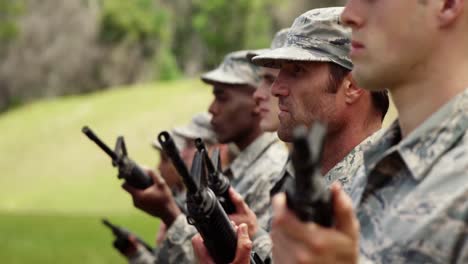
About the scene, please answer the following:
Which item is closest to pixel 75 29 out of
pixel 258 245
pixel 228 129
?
pixel 228 129

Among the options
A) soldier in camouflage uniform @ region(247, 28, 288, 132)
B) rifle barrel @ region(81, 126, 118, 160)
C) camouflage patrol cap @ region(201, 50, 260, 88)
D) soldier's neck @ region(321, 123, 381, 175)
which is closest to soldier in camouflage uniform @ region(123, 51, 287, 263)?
camouflage patrol cap @ region(201, 50, 260, 88)

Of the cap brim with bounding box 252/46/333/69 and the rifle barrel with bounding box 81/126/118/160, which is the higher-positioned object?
the cap brim with bounding box 252/46/333/69

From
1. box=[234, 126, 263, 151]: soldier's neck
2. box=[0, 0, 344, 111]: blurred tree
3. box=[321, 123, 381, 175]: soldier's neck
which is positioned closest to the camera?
box=[321, 123, 381, 175]: soldier's neck

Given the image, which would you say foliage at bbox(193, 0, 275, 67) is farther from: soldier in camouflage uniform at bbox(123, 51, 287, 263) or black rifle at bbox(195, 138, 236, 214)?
black rifle at bbox(195, 138, 236, 214)

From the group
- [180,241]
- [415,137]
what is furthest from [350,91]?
[180,241]

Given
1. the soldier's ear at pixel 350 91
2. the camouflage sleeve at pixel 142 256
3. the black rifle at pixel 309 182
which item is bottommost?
the camouflage sleeve at pixel 142 256

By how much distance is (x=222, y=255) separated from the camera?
115 inches

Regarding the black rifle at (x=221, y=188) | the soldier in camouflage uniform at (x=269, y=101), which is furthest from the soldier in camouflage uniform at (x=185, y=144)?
the black rifle at (x=221, y=188)

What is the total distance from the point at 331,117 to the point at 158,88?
87.1 feet

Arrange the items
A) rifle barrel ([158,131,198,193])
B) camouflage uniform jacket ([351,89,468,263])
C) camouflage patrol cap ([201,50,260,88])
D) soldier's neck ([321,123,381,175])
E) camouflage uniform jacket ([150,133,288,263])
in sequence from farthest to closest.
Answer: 1. camouflage patrol cap ([201,50,260,88])
2. camouflage uniform jacket ([150,133,288,263])
3. soldier's neck ([321,123,381,175])
4. rifle barrel ([158,131,198,193])
5. camouflage uniform jacket ([351,89,468,263])

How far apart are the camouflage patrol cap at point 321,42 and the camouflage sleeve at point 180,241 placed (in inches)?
60.2

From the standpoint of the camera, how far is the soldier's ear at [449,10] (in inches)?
82.7

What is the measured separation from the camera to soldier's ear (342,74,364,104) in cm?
347

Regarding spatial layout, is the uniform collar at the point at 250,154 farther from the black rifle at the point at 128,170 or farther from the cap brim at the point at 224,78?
the black rifle at the point at 128,170
